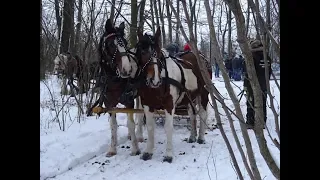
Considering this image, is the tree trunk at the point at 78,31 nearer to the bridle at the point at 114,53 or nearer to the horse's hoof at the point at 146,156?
the bridle at the point at 114,53

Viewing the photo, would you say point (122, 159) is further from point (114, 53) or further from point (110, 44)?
point (110, 44)

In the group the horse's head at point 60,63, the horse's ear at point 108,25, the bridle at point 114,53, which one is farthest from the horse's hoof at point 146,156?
the horse's head at point 60,63

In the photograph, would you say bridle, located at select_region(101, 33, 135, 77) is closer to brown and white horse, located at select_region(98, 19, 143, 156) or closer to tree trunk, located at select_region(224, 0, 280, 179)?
brown and white horse, located at select_region(98, 19, 143, 156)

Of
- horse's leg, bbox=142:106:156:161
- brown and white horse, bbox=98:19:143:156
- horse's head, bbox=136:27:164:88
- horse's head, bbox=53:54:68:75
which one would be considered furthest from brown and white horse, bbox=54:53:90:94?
horse's head, bbox=136:27:164:88

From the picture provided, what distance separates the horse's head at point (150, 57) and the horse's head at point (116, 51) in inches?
7.3

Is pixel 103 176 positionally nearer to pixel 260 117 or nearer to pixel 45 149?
pixel 45 149

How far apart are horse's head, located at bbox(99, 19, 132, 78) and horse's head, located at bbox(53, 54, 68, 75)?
2.79 meters

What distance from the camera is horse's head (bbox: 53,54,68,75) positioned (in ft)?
27.4

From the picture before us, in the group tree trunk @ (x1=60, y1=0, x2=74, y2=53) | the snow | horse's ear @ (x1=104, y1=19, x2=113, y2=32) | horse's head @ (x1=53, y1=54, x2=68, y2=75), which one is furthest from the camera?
tree trunk @ (x1=60, y1=0, x2=74, y2=53)

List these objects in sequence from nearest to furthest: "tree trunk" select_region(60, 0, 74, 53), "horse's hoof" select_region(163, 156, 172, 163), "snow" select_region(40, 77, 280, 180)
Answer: "snow" select_region(40, 77, 280, 180) < "horse's hoof" select_region(163, 156, 172, 163) < "tree trunk" select_region(60, 0, 74, 53)

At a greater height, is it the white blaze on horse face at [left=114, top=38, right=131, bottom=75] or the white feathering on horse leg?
the white blaze on horse face at [left=114, top=38, right=131, bottom=75]

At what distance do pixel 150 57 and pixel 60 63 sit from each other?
4.77 m
